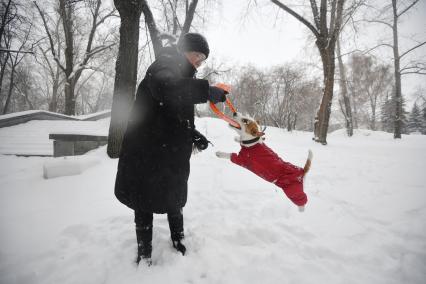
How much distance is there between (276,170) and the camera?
2.27 meters

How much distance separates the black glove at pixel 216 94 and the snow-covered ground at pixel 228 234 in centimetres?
144

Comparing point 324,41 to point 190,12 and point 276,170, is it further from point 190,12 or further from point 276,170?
point 276,170

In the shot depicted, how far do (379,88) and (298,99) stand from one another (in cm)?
1175

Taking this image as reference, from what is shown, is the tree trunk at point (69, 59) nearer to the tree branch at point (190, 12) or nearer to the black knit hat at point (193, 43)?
the tree branch at point (190, 12)

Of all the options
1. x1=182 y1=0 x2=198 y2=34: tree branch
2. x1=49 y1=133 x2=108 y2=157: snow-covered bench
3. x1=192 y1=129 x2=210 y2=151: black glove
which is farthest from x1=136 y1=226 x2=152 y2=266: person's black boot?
Result: x1=182 y1=0 x2=198 y2=34: tree branch

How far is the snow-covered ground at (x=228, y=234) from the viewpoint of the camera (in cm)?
186

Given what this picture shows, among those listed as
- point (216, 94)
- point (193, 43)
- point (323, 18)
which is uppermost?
point (323, 18)

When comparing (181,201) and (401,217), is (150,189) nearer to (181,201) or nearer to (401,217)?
(181,201)

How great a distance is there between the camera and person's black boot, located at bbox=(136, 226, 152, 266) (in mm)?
1911

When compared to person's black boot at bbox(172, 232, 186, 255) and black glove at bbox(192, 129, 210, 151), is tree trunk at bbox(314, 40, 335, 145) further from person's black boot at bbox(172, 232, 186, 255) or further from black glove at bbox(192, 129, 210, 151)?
person's black boot at bbox(172, 232, 186, 255)

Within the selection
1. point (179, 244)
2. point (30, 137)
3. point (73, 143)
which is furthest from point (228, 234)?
point (30, 137)

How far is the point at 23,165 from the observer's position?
5.22m

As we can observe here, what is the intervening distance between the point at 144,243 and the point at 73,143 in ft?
15.5

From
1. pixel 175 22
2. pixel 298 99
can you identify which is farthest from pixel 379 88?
pixel 175 22
